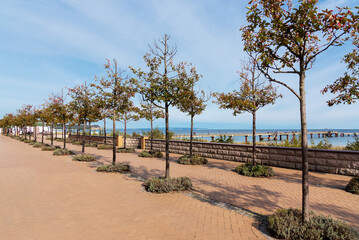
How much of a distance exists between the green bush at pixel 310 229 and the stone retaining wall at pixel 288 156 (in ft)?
20.2

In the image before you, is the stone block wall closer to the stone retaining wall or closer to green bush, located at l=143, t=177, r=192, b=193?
the stone retaining wall

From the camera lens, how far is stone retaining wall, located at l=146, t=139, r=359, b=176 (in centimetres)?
862

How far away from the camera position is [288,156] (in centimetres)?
1034

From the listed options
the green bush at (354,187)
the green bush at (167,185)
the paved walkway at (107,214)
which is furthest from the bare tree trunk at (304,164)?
the green bush at (354,187)

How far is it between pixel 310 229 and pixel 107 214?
4.46 metres

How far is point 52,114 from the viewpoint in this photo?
55.1 ft

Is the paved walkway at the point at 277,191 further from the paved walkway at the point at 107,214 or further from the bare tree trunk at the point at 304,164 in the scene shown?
the bare tree trunk at the point at 304,164

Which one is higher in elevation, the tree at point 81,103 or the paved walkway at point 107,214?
the tree at point 81,103

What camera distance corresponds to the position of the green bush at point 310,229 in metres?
3.65

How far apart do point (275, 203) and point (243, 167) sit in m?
3.91

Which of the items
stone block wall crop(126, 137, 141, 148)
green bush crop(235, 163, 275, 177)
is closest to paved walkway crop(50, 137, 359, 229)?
green bush crop(235, 163, 275, 177)

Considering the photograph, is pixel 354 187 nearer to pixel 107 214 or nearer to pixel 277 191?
pixel 277 191

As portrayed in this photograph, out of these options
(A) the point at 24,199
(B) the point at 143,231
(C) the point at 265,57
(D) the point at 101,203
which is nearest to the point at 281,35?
(C) the point at 265,57

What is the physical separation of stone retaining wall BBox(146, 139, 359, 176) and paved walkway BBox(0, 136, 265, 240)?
5337 millimetres
